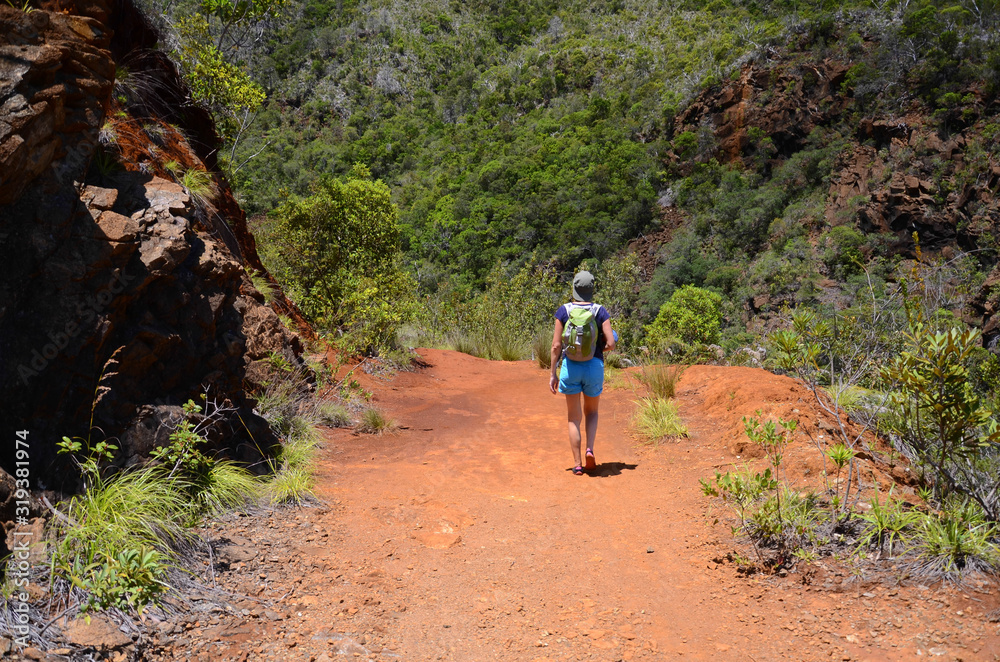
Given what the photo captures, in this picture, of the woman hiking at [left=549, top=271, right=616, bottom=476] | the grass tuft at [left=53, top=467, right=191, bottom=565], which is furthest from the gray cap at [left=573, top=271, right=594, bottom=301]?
the grass tuft at [left=53, top=467, right=191, bottom=565]

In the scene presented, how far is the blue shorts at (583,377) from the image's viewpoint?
486cm

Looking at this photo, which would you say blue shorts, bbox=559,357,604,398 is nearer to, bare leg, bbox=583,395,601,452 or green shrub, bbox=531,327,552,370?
bare leg, bbox=583,395,601,452

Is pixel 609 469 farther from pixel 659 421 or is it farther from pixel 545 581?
pixel 545 581

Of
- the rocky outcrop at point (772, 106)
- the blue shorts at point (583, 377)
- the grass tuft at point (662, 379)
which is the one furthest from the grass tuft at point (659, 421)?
the rocky outcrop at point (772, 106)

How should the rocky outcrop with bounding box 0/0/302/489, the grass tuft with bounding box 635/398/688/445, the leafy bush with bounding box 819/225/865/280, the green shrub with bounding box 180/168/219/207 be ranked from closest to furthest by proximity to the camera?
the rocky outcrop with bounding box 0/0/302/489 → the green shrub with bounding box 180/168/219/207 → the grass tuft with bounding box 635/398/688/445 → the leafy bush with bounding box 819/225/865/280

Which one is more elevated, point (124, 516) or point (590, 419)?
point (124, 516)

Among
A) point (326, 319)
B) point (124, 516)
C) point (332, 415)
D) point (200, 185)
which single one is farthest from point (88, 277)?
point (326, 319)

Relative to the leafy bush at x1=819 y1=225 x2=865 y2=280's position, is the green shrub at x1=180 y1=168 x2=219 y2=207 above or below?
above

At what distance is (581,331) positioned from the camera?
186 inches

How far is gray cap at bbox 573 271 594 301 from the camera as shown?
481 cm

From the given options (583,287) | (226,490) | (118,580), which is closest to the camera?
(118,580)

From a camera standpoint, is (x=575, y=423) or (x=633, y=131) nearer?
(x=575, y=423)

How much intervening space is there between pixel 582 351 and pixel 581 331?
0.56 feet

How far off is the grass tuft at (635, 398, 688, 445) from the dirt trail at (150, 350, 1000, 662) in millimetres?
249
